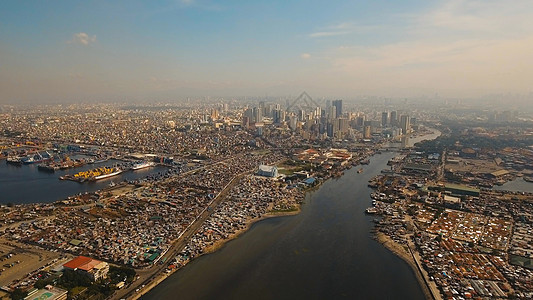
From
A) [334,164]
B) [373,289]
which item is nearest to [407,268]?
[373,289]

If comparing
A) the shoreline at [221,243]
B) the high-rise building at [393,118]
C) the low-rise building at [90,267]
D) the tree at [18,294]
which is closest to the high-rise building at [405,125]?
the high-rise building at [393,118]

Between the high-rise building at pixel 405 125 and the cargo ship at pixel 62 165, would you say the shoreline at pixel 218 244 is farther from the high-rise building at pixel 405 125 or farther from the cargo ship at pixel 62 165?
the high-rise building at pixel 405 125

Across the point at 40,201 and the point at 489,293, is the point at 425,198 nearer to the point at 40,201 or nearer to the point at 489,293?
the point at 489,293

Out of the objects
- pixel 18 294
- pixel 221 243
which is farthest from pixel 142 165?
pixel 18 294

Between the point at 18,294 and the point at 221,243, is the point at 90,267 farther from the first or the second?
the point at 221,243

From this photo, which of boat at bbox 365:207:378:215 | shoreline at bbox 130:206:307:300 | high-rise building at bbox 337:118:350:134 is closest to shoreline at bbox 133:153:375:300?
shoreline at bbox 130:206:307:300

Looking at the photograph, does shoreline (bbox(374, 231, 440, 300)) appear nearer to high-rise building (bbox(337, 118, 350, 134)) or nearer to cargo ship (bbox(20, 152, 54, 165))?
cargo ship (bbox(20, 152, 54, 165))
